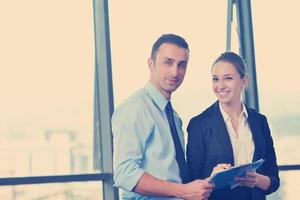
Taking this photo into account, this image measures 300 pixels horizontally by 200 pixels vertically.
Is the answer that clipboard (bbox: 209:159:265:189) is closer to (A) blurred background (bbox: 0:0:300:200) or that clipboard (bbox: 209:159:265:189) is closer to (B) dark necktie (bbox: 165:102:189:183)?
(B) dark necktie (bbox: 165:102:189:183)

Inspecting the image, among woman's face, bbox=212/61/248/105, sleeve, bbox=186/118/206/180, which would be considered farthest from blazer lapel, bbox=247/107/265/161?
sleeve, bbox=186/118/206/180

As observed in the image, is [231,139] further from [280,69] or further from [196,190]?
[280,69]

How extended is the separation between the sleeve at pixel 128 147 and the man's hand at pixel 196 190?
7.4 inches

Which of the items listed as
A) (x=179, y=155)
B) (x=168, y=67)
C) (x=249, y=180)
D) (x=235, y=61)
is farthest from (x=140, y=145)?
(x=235, y=61)

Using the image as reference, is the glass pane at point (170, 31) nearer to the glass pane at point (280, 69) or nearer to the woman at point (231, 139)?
the glass pane at point (280, 69)

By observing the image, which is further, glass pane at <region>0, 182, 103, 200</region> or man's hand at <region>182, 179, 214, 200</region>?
glass pane at <region>0, 182, 103, 200</region>

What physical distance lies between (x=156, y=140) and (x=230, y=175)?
323mm

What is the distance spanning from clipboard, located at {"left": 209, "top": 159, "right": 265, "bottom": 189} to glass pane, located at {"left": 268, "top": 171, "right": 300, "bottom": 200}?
204 centimetres

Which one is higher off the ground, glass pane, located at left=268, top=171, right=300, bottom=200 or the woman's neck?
the woman's neck

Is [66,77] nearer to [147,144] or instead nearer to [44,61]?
[44,61]

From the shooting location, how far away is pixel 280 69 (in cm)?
440

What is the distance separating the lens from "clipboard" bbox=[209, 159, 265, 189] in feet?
7.19

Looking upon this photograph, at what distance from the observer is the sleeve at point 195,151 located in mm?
2471

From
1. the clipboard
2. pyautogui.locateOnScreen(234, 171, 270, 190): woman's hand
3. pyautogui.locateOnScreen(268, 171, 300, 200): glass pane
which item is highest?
the clipboard
